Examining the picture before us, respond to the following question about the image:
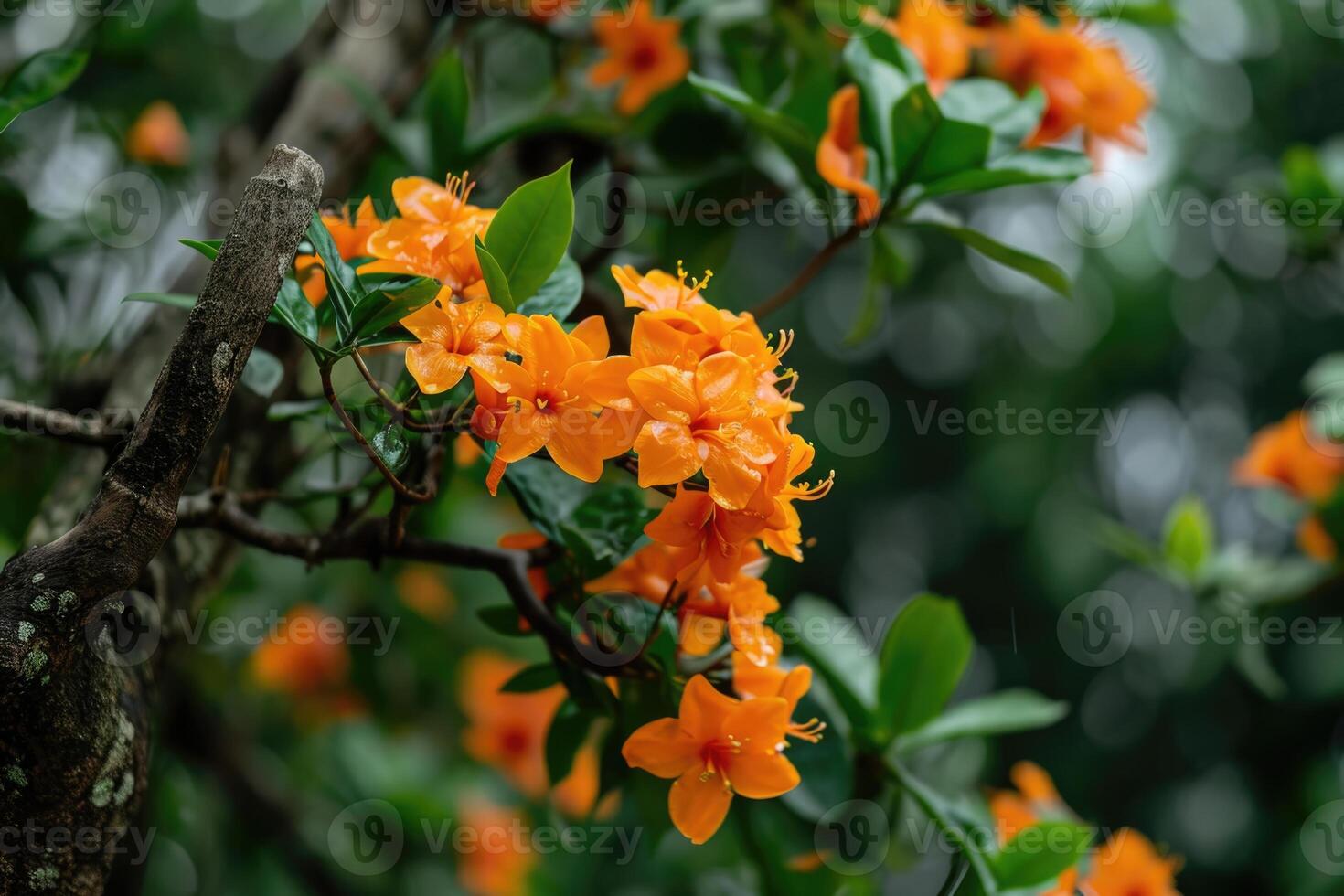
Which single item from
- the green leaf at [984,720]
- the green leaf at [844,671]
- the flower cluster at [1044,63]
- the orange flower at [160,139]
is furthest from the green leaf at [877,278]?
the orange flower at [160,139]

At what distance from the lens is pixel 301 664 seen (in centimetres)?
238

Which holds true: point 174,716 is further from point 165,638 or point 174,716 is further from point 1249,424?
point 1249,424

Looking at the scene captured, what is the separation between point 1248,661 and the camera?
1696 mm

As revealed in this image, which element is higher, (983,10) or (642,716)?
(983,10)

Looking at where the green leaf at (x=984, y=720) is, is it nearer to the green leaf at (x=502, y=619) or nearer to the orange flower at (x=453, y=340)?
the green leaf at (x=502, y=619)

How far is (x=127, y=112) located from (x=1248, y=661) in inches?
82.0

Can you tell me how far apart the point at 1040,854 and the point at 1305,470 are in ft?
4.01

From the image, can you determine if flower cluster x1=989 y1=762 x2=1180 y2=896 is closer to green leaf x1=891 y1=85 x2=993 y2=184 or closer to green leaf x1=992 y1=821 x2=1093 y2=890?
green leaf x1=992 y1=821 x2=1093 y2=890

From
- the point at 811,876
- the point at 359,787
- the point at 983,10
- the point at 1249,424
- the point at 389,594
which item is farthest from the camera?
the point at 1249,424

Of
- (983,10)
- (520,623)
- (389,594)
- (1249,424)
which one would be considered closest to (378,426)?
(520,623)

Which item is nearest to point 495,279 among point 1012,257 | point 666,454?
point 666,454

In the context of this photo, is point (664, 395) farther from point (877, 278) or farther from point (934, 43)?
point (934, 43)

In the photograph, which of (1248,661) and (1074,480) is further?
(1074,480)

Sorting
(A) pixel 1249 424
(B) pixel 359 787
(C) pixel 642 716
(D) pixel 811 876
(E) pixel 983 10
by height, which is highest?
(E) pixel 983 10
